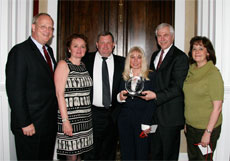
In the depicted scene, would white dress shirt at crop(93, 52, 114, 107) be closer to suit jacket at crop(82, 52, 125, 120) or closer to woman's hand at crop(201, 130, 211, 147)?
suit jacket at crop(82, 52, 125, 120)

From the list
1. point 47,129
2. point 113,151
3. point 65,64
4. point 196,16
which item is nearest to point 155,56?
point 196,16

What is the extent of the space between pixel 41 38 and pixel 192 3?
2298 millimetres

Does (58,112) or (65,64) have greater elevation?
(65,64)

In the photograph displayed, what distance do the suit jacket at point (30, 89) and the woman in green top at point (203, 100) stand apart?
1455 mm

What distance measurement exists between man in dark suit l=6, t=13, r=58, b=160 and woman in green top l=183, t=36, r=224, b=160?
1.45 meters

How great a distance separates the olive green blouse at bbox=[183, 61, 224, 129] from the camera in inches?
77.8

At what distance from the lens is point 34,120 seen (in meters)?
1.94

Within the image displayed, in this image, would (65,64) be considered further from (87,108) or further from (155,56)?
(155,56)

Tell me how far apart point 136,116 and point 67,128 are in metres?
0.75

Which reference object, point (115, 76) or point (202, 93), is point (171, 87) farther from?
point (115, 76)

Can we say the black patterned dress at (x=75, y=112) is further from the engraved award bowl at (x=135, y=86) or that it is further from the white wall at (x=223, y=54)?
the white wall at (x=223, y=54)

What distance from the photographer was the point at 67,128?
2072mm

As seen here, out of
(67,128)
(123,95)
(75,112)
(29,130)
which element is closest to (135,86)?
(123,95)

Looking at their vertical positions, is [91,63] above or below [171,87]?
above
